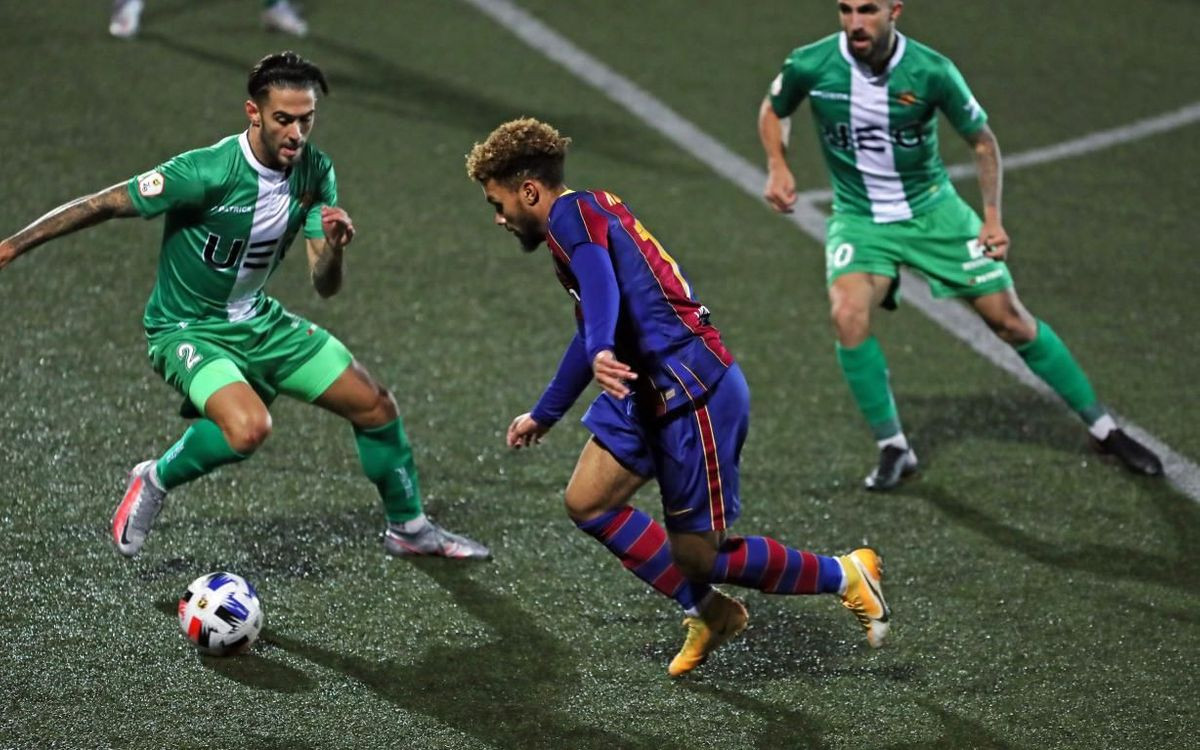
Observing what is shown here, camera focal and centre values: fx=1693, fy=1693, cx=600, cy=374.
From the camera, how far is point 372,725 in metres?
4.91

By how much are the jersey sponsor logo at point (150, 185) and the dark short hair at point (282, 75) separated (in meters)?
0.41

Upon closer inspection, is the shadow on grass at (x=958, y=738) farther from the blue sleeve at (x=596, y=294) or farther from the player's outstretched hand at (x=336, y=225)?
the player's outstretched hand at (x=336, y=225)

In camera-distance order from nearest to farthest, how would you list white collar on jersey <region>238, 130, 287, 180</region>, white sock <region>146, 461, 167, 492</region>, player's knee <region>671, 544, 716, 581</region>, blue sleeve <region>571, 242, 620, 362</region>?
blue sleeve <region>571, 242, 620, 362</region>, player's knee <region>671, 544, 716, 581</region>, white collar on jersey <region>238, 130, 287, 180</region>, white sock <region>146, 461, 167, 492</region>

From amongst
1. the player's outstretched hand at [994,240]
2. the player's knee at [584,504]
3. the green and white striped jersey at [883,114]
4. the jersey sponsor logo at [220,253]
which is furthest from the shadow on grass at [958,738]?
the jersey sponsor logo at [220,253]

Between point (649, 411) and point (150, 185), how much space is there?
5.80 ft

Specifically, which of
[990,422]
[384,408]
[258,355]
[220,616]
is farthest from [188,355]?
[990,422]

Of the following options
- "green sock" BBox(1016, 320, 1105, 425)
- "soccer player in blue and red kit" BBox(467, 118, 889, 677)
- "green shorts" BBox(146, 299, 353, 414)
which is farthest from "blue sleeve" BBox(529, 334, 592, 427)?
"green sock" BBox(1016, 320, 1105, 425)

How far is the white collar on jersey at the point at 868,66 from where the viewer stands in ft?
21.6

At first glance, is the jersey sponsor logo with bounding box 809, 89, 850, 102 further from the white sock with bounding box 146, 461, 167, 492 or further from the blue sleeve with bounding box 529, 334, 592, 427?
the white sock with bounding box 146, 461, 167, 492

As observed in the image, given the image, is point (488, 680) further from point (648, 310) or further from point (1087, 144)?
point (1087, 144)

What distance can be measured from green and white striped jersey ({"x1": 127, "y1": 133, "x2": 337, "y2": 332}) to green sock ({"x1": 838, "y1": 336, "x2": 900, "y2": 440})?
2.15m

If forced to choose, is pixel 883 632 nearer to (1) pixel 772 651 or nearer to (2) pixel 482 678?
(1) pixel 772 651

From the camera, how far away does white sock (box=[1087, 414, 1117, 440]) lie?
6809mm

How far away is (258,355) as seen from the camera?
18.8 ft
